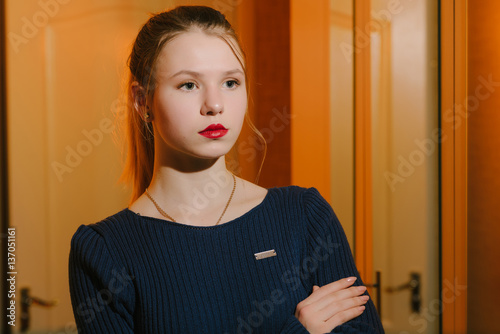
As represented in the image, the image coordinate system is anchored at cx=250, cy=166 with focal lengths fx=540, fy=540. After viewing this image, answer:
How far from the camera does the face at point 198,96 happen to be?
40.7 inches

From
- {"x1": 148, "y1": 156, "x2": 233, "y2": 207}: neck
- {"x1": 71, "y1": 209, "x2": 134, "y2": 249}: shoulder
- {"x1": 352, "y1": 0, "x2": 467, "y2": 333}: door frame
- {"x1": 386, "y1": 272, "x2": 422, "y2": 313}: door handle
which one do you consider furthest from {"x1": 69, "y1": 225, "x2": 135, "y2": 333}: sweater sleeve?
{"x1": 386, "y1": 272, "x2": 422, "y2": 313}: door handle

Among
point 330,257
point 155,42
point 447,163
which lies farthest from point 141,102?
point 447,163

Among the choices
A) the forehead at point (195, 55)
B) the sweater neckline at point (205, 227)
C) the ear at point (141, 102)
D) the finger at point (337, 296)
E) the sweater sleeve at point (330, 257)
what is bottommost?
the finger at point (337, 296)

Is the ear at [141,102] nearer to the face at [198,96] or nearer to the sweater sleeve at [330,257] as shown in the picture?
the face at [198,96]

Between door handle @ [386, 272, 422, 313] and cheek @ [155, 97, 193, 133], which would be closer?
cheek @ [155, 97, 193, 133]

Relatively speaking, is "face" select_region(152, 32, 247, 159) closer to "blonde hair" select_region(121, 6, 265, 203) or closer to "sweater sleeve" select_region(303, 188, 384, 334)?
"blonde hair" select_region(121, 6, 265, 203)

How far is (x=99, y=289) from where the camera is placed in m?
1.09

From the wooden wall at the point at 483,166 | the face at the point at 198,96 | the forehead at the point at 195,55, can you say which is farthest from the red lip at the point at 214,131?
the wooden wall at the point at 483,166

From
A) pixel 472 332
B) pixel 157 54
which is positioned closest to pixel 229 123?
pixel 157 54

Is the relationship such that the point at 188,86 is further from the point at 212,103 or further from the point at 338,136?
the point at 338,136

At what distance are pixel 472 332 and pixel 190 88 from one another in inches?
56.2

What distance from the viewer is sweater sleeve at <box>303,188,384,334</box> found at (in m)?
1.08

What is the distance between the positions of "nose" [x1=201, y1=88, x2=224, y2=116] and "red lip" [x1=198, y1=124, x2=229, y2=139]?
27 mm

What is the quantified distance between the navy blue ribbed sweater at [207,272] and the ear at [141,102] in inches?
8.5
